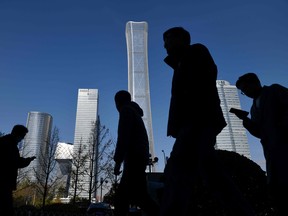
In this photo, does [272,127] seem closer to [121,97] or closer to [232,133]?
[121,97]

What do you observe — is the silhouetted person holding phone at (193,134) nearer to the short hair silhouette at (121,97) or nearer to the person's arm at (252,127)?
the person's arm at (252,127)

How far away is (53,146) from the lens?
23.0m

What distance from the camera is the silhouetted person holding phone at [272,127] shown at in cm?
215

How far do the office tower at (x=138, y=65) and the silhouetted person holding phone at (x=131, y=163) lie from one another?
1993 inches

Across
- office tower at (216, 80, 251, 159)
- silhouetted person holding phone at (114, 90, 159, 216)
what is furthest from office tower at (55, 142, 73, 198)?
office tower at (216, 80, 251, 159)

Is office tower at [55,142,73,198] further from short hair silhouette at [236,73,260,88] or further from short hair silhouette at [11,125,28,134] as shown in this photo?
short hair silhouette at [236,73,260,88]

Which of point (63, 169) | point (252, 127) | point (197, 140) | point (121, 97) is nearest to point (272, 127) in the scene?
point (252, 127)

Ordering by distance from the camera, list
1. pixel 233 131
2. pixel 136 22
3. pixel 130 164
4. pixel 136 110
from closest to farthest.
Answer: pixel 130 164 < pixel 136 110 < pixel 136 22 < pixel 233 131

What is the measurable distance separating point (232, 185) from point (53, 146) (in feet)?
76.2

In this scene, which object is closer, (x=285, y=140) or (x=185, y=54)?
(x=185, y=54)

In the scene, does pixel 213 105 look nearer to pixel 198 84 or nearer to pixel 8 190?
pixel 198 84

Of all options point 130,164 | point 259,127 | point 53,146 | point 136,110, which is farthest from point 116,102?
point 53,146

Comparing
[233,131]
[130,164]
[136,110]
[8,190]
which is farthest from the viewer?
[233,131]

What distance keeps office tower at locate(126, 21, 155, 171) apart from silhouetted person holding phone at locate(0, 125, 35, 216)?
50.0 m
